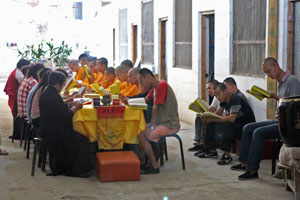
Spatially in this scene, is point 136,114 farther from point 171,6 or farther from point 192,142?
point 171,6

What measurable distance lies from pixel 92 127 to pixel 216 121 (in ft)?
5.52

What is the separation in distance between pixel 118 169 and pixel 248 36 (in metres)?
3.29

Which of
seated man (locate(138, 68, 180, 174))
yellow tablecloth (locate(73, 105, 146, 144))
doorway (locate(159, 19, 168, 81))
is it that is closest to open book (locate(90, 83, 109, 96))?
yellow tablecloth (locate(73, 105, 146, 144))

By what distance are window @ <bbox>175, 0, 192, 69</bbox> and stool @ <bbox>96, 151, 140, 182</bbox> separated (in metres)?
5.16

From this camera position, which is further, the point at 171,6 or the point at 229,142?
the point at 171,6

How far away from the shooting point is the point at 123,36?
17.6 m

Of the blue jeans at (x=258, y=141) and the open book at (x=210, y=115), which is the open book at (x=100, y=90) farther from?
the blue jeans at (x=258, y=141)

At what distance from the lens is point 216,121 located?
7.05m

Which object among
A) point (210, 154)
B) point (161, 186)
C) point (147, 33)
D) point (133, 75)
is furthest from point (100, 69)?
point (161, 186)

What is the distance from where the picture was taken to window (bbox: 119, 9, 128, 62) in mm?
17175

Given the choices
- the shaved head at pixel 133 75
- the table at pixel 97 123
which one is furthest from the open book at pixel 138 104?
the shaved head at pixel 133 75

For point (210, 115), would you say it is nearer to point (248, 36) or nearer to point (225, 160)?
point (225, 160)

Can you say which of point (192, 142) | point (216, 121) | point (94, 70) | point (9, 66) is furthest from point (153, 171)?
point (9, 66)

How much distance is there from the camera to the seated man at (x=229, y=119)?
689 cm
